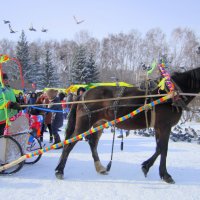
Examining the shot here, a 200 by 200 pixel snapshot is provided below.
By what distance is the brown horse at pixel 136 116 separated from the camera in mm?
4570

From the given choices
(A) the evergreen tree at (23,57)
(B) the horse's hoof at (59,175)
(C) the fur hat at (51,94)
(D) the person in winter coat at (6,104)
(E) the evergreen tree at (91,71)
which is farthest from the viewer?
(A) the evergreen tree at (23,57)

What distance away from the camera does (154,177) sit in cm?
488

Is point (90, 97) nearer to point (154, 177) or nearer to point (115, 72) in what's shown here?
point (154, 177)

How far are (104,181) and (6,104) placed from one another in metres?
2.33

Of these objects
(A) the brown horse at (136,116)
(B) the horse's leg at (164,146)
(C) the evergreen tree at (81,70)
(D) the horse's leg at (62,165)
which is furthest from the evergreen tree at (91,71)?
(B) the horse's leg at (164,146)

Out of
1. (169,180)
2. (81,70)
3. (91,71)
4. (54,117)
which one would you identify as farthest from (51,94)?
(81,70)

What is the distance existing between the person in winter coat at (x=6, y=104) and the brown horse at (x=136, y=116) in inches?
46.4

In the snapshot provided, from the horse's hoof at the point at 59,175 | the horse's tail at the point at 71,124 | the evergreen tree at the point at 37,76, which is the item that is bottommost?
the horse's hoof at the point at 59,175

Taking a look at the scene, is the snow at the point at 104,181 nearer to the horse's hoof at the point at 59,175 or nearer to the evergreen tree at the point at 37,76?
the horse's hoof at the point at 59,175

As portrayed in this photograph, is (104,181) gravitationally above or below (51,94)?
below

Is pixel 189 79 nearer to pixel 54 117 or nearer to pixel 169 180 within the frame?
pixel 169 180

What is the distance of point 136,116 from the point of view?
4.73 metres

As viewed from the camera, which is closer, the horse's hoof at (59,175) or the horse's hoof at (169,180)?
the horse's hoof at (169,180)

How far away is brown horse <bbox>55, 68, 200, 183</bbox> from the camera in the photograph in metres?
4.57
